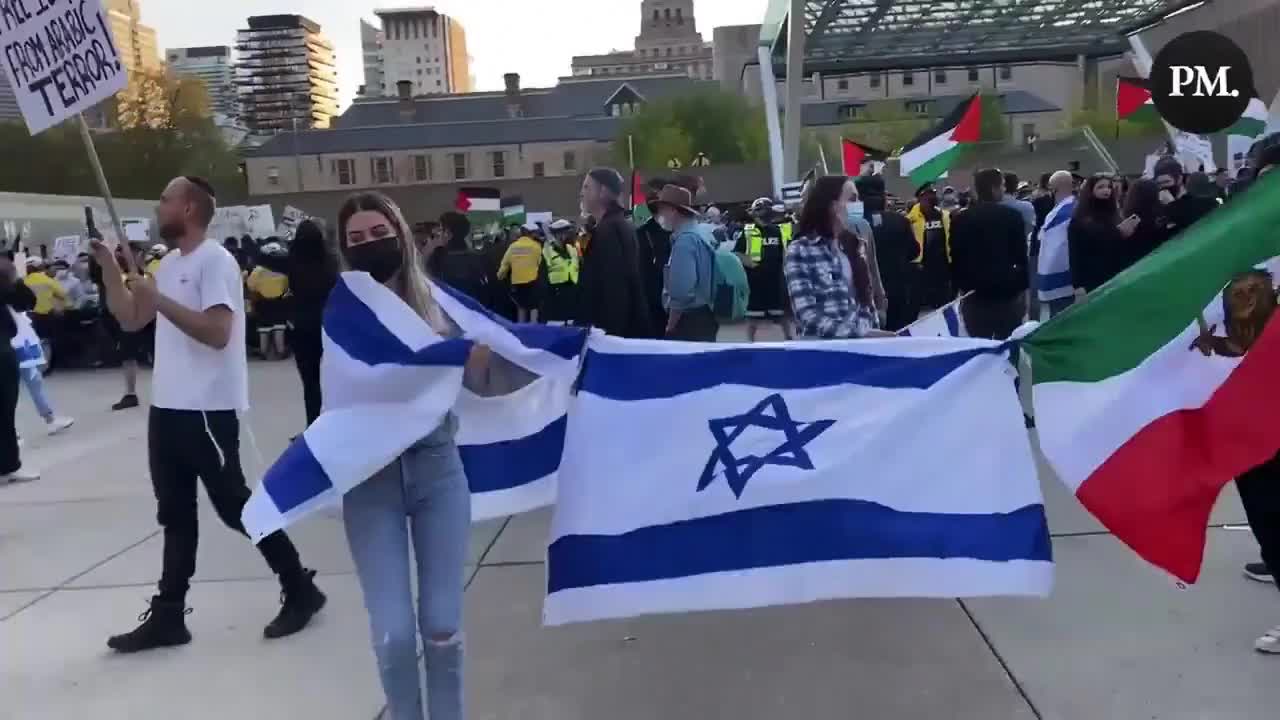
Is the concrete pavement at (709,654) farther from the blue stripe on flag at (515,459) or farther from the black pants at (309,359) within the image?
the black pants at (309,359)

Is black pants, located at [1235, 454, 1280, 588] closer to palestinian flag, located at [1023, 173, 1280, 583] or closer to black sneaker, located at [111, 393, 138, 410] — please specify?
palestinian flag, located at [1023, 173, 1280, 583]

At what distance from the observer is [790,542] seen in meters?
4.05

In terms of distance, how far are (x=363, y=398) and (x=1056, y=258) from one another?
6855mm

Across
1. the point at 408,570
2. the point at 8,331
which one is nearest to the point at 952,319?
the point at 408,570

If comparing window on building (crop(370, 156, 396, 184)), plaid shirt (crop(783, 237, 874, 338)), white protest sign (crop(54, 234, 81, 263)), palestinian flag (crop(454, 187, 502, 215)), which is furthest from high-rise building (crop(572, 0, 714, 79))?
plaid shirt (crop(783, 237, 874, 338))

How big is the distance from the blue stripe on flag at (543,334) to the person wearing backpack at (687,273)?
2979 mm

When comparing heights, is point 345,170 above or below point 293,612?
above

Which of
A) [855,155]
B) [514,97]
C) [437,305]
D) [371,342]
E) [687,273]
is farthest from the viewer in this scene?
[514,97]

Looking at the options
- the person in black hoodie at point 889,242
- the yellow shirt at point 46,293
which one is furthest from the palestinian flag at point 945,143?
the yellow shirt at point 46,293

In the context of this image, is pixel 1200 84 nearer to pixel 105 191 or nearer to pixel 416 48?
pixel 105 191

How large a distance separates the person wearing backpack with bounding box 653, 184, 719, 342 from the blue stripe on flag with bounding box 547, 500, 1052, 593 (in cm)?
311

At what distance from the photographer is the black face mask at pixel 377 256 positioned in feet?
11.5

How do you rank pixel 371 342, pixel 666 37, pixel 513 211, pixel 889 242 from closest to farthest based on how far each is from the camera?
1. pixel 371 342
2. pixel 889 242
3. pixel 513 211
4. pixel 666 37

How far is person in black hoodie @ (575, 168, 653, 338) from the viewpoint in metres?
6.39
